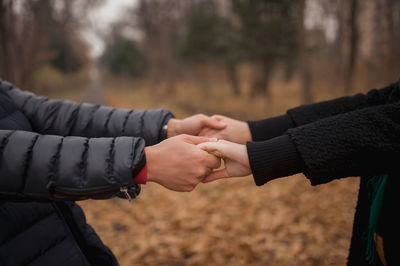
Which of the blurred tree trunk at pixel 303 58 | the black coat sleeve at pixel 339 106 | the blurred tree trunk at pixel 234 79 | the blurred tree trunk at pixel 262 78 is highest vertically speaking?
the black coat sleeve at pixel 339 106

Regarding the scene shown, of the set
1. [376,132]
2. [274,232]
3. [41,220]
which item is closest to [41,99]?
[41,220]

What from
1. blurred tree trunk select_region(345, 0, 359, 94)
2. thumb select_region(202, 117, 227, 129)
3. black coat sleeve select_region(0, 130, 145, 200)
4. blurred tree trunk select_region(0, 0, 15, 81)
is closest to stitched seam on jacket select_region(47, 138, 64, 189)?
black coat sleeve select_region(0, 130, 145, 200)

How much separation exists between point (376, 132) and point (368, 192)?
482 millimetres

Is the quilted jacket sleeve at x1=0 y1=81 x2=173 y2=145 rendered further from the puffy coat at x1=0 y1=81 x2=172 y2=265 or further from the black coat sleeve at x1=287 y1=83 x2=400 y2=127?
the black coat sleeve at x1=287 y1=83 x2=400 y2=127

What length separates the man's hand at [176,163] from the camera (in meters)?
1.40

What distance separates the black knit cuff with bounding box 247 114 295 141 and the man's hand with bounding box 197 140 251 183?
436 millimetres

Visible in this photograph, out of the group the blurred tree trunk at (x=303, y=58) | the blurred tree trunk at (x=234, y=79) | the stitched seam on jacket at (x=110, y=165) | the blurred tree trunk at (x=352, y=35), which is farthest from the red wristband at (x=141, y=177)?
the blurred tree trunk at (x=234, y=79)

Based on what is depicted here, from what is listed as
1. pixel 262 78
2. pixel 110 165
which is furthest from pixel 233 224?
pixel 262 78

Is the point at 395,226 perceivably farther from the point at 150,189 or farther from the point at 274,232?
the point at 150,189

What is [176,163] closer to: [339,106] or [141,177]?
[141,177]

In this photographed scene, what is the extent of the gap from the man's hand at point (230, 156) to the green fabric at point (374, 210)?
68 cm

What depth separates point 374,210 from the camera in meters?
1.44

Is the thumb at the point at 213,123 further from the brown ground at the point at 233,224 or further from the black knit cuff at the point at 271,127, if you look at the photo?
the brown ground at the point at 233,224

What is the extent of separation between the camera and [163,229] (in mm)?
3670
